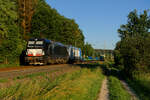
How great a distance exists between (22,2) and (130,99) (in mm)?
42365

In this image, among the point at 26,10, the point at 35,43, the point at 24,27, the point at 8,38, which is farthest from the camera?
the point at 26,10

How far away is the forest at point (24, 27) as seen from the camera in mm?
28625

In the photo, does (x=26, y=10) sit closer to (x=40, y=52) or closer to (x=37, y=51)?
(x=37, y=51)

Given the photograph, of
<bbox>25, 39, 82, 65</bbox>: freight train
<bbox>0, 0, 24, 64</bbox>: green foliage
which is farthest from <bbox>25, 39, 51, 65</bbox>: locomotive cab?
<bbox>0, 0, 24, 64</bbox>: green foliage

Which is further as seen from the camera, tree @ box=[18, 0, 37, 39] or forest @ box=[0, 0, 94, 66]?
tree @ box=[18, 0, 37, 39]

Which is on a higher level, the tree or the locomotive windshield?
the tree

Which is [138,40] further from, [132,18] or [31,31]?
[31,31]

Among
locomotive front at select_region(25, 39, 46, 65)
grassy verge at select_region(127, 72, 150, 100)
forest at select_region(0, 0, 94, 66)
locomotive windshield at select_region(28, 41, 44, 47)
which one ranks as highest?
forest at select_region(0, 0, 94, 66)

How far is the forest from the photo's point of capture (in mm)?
28625

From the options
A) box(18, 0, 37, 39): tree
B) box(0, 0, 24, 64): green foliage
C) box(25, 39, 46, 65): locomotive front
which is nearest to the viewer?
box(0, 0, 24, 64): green foliage

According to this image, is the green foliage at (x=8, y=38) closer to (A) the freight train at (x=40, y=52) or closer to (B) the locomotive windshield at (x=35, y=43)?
(B) the locomotive windshield at (x=35, y=43)

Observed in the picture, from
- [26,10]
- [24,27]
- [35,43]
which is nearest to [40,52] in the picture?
[35,43]

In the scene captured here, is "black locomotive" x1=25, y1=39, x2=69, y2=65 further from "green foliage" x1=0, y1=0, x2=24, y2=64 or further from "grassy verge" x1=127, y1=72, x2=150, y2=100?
"grassy verge" x1=127, y1=72, x2=150, y2=100

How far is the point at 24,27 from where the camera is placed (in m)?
49.3
